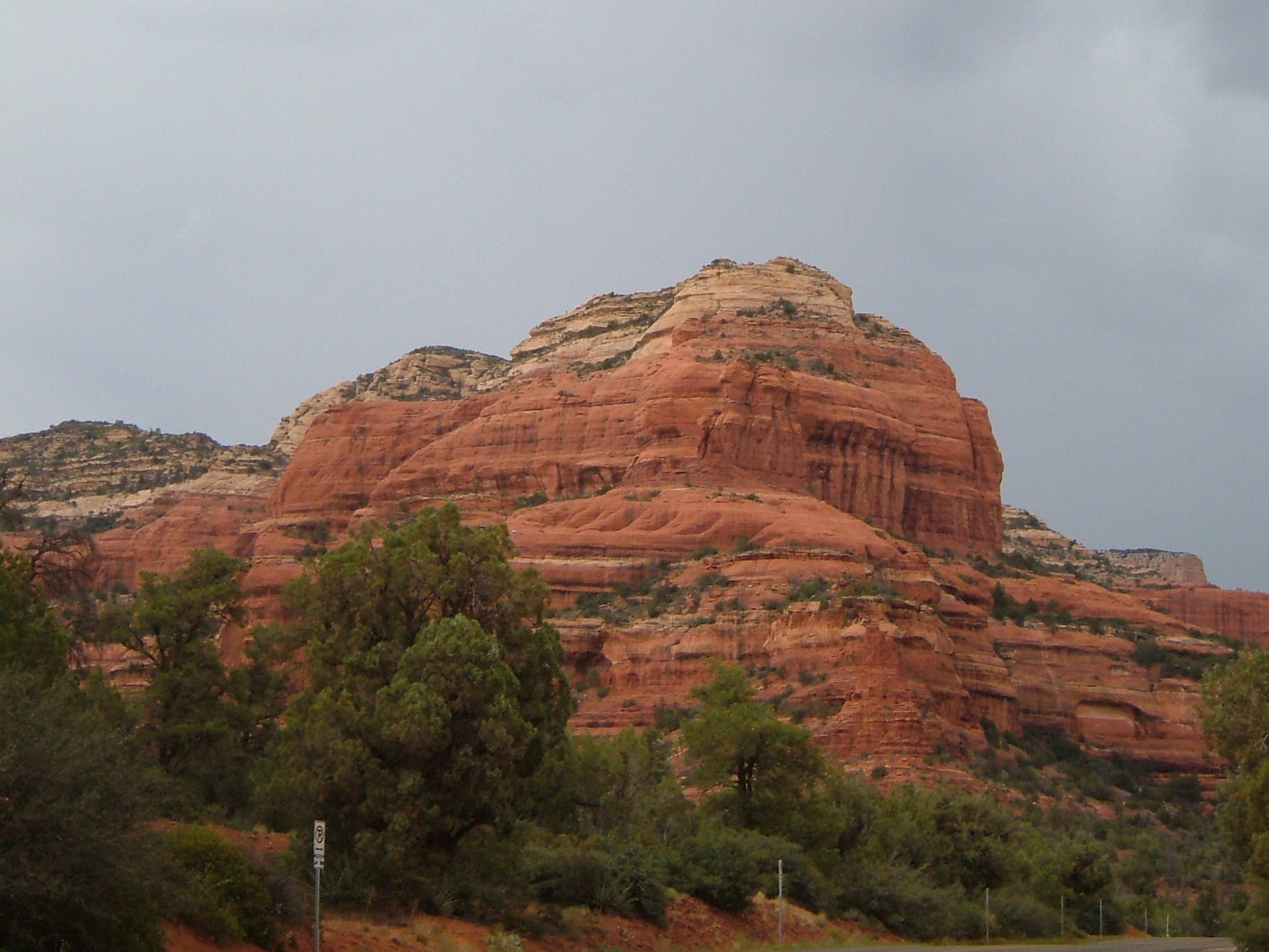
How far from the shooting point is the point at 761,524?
9181 cm

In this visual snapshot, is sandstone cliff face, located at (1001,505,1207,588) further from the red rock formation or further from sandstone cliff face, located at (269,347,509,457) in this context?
sandstone cliff face, located at (269,347,509,457)

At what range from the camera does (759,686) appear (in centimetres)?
7800

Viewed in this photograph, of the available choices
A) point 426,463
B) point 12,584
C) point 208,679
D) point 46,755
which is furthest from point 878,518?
point 46,755

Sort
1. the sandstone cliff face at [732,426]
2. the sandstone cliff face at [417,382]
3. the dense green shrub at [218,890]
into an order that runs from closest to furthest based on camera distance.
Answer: the dense green shrub at [218,890] → the sandstone cliff face at [732,426] → the sandstone cliff face at [417,382]

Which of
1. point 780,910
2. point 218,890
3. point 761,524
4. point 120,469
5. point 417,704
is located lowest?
point 780,910

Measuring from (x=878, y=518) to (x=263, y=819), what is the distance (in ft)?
232

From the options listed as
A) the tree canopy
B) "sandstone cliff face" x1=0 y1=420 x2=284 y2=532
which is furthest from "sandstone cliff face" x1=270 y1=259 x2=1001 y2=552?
the tree canopy

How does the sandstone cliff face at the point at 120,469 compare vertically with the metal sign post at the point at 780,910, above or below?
above

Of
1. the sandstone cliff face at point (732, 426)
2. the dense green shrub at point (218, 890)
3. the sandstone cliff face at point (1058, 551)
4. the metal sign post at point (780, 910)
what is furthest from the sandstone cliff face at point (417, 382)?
the dense green shrub at point (218, 890)

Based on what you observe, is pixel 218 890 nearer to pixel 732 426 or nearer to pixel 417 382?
pixel 732 426

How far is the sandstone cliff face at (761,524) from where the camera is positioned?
81.2m

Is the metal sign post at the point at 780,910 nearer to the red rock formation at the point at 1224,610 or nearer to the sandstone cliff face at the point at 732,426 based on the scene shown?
the sandstone cliff face at the point at 732,426

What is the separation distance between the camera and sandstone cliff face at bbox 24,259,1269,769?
8119 centimetres

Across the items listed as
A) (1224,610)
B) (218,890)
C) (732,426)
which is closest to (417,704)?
(218,890)
